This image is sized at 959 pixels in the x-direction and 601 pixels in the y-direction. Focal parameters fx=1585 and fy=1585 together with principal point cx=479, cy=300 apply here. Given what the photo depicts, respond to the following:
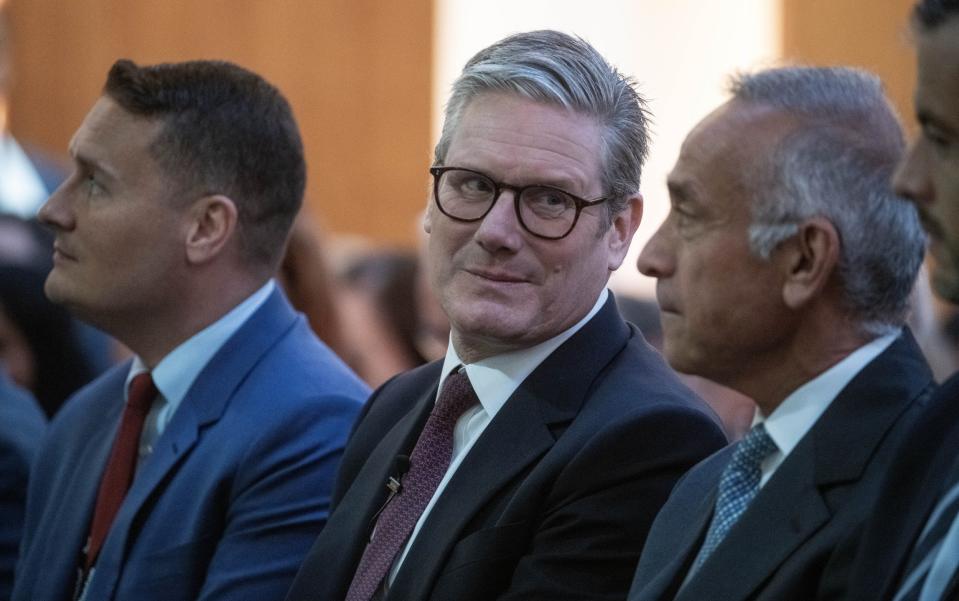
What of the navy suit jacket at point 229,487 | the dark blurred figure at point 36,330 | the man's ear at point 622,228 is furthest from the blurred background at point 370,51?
the man's ear at point 622,228

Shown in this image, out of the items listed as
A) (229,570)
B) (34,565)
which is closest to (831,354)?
(229,570)

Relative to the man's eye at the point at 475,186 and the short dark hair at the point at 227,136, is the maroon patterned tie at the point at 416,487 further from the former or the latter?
the short dark hair at the point at 227,136

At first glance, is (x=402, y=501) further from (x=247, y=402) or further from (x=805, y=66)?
(x=805, y=66)

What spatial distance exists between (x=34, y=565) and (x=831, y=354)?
1.78 meters

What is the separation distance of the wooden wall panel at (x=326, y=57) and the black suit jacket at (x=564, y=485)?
4.48m

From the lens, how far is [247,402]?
3023 mm

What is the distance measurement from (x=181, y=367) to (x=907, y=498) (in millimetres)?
1685

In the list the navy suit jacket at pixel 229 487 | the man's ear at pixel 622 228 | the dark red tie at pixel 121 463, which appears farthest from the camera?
the dark red tie at pixel 121 463

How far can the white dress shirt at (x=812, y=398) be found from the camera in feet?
6.81

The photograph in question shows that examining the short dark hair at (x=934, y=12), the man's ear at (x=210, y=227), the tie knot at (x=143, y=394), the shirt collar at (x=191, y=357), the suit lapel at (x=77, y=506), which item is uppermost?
the short dark hair at (x=934, y=12)

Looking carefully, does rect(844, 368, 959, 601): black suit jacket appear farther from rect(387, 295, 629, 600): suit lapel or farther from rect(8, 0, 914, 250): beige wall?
rect(8, 0, 914, 250): beige wall

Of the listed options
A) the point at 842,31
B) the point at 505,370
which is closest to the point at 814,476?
the point at 505,370

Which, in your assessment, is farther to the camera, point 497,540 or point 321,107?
point 321,107

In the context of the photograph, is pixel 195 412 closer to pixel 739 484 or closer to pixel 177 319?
pixel 177 319
